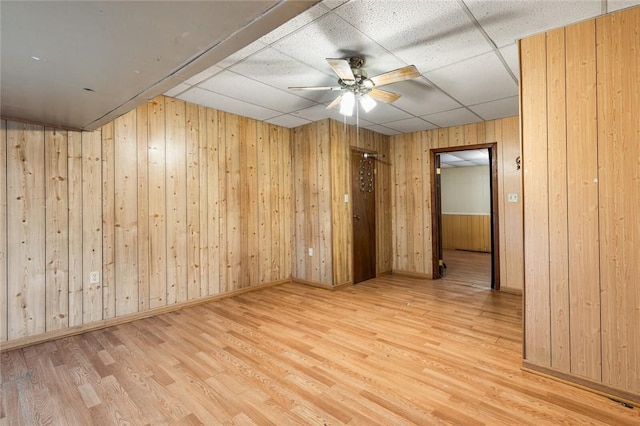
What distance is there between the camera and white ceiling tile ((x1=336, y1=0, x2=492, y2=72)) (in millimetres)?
1928

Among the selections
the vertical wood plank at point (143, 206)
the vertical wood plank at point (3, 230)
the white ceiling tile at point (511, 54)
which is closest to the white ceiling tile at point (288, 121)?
the vertical wood plank at point (143, 206)

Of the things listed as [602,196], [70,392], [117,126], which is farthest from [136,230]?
[602,196]

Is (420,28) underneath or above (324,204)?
above

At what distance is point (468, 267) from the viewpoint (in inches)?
235

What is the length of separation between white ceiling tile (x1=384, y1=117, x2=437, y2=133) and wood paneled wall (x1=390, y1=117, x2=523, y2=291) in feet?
0.71

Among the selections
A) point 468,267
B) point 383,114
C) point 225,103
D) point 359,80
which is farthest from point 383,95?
point 468,267

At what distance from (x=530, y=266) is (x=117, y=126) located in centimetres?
409

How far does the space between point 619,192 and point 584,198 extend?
0.17 meters

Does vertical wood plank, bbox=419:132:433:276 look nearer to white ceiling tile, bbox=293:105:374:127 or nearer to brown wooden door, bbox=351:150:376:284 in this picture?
brown wooden door, bbox=351:150:376:284

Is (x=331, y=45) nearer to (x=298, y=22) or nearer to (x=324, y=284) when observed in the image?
(x=298, y=22)

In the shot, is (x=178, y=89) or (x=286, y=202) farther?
(x=286, y=202)

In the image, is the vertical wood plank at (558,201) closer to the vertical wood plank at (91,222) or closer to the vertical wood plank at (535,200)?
the vertical wood plank at (535,200)

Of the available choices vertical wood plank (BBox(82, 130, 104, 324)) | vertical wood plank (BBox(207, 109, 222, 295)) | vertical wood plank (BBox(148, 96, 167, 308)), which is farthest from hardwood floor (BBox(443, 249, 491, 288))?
vertical wood plank (BBox(82, 130, 104, 324))

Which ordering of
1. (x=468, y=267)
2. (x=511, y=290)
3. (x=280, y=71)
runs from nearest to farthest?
(x=280, y=71), (x=511, y=290), (x=468, y=267)
